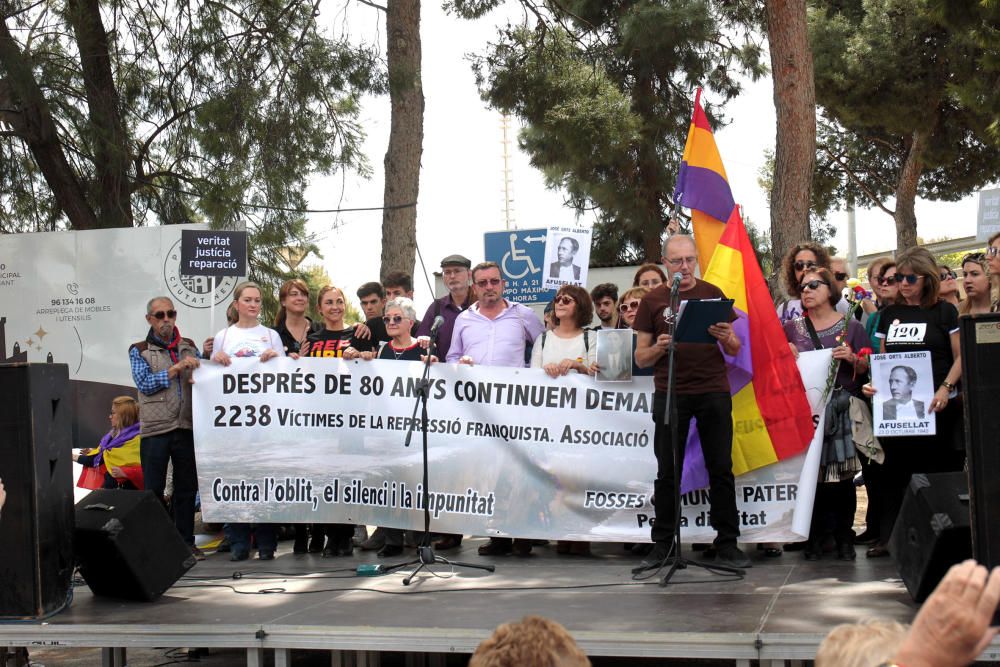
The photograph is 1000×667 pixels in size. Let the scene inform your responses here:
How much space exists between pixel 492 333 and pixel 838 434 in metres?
2.28

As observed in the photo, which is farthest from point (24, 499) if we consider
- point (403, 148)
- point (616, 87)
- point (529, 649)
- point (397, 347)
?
point (616, 87)

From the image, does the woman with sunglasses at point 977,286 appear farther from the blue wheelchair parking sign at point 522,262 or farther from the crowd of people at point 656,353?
the blue wheelchair parking sign at point 522,262

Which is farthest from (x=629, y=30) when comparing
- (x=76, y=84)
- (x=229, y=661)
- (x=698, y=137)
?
(x=229, y=661)

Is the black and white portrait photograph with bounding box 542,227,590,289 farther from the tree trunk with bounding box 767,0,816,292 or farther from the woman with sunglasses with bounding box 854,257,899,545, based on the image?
the tree trunk with bounding box 767,0,816,292

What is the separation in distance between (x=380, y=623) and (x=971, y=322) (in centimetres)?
295

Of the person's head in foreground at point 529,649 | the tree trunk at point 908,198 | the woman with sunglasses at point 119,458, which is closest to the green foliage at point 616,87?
the tree trunk at point 908,198

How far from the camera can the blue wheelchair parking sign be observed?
11422 mm

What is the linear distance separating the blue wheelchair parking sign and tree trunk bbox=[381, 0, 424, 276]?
91cm

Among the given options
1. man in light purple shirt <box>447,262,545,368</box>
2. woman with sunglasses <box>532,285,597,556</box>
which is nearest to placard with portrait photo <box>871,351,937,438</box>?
woman with sunglasses <box>532,285,597,556</box>

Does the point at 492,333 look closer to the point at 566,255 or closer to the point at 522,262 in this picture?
the point at 566,255

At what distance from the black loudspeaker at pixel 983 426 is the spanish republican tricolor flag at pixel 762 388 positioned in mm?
1840

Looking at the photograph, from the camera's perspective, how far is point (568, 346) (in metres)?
7.22

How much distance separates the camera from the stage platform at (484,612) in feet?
15.2

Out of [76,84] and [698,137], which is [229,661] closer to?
[698,137]
